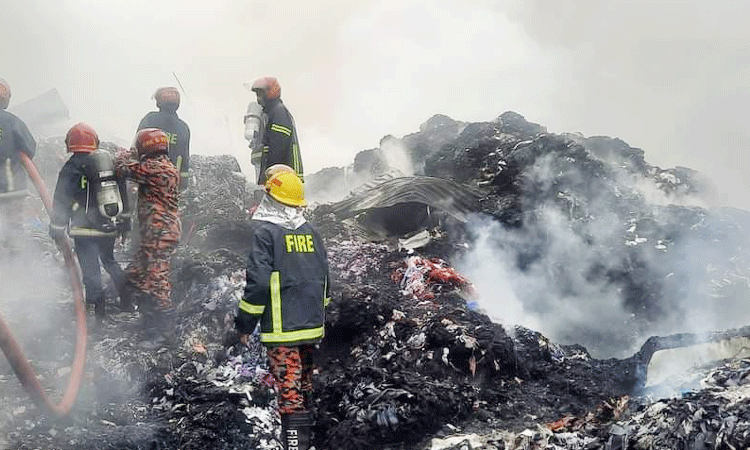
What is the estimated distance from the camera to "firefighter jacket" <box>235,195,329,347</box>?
4.09 metres

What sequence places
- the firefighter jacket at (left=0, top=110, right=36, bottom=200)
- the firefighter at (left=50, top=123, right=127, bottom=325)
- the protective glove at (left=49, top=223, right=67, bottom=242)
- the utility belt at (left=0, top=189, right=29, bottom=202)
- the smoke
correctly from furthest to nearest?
the smoke → the utility belt at (left=0, top=189, right=29, bottom=202) → the firefighter jacket at (left=0, top=110, right=36, bottom=200) → the firefighter at (left=50, top=123, right=127, bottom=325) → the protective glove at (left=49, top=223, right=67, bottom=242)

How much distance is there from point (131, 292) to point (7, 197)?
69.5 inches

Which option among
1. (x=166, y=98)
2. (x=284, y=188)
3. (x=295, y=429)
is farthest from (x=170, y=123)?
(x=295, y=429)

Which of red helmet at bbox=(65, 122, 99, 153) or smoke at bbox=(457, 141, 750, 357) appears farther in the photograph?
smoke at bbox=(457, 141, 750, 357)

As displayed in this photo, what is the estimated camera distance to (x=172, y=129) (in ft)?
24.2

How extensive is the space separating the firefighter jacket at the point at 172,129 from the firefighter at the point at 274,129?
1.08m

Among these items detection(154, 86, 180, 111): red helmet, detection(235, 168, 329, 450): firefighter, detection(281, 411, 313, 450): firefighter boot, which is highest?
detection(154, 86, 180, 111): red helmet

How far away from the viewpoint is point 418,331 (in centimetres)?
586

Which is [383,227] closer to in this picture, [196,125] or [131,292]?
[131,292]

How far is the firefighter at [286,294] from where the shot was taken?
4.11 metres

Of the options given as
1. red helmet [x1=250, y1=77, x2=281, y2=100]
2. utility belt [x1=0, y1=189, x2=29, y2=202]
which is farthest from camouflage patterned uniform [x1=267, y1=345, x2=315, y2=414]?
utility belt [x1=0, y1=189, x2=29, y2=202]

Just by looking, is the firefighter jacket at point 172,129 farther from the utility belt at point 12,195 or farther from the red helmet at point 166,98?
the utility belt at point 12,195

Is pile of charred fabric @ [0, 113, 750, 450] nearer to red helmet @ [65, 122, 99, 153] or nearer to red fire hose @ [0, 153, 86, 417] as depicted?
red fire hose @ [0, 153, 86, 417]

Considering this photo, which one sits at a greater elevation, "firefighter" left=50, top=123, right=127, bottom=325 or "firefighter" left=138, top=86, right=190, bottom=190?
"firefighter" left=138, top=86, right=190, bottom=190
